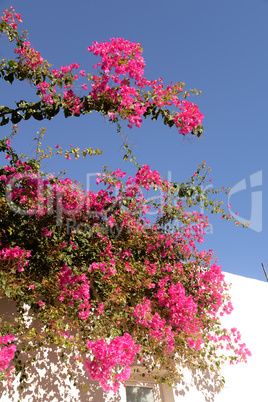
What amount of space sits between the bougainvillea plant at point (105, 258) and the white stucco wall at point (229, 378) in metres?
0.19

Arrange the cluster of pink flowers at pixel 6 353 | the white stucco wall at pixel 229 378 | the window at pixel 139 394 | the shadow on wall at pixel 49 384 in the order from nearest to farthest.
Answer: the cluster of pink flowers at pixel 6 353 < the shadow on wall at pixel 49 384 < the white stucco wall at pixel 229 378 < the window at pixel 139 394

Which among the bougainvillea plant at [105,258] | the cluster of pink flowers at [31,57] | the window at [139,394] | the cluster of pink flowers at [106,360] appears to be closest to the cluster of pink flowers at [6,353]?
the bougainvillea plant at [105,258]

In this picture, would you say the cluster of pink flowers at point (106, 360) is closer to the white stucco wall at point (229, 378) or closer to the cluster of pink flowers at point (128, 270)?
the cluster of pink flowers at point (128, 270)

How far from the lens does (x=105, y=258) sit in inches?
167

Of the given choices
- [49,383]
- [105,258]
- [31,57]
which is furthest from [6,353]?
[31,57]

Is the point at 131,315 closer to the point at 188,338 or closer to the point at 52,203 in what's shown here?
the point at 188,338

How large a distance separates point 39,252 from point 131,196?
5.03 ft

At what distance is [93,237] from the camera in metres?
4.41

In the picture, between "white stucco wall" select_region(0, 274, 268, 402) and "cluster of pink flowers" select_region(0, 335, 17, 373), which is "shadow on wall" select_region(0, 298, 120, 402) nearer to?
"white stucco wall" select_region(0, 274, 268, 402)

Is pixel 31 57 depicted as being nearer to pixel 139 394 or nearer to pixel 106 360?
pixel 106 360

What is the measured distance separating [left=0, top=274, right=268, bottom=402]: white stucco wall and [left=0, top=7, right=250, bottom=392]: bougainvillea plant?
0.19 metres

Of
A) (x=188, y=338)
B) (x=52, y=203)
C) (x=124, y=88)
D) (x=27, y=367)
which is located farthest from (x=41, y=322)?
(x=124, y=88)

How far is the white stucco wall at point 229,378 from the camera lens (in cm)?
349

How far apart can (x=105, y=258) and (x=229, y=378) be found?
2.84 meters
